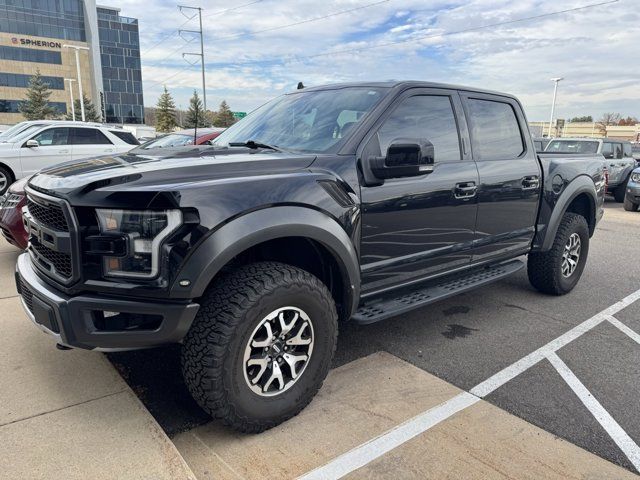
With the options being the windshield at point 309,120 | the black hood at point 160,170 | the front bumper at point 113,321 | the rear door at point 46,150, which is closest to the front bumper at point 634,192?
the windshield at point 309,120

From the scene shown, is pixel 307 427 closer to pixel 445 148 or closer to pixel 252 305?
pixel 252 305

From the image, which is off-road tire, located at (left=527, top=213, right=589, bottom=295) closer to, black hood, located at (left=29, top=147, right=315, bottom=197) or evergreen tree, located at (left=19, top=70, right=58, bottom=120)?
black hood, located at (left=29, top=147, right=315, bottom=197)

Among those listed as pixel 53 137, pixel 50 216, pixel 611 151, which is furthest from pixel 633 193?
pixel 53 137

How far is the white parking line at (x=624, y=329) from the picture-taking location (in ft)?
13.6

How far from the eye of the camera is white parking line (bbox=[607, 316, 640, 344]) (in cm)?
414

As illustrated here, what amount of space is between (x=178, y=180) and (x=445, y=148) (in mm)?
2147

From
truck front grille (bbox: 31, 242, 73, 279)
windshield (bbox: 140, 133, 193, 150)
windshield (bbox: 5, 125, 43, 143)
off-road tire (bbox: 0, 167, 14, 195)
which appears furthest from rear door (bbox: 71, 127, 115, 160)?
truck front grille (bbox: 31, 242, 73, 279)

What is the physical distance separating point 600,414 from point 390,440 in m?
1.36

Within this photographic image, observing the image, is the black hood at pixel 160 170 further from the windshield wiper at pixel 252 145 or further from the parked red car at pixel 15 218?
the parked red car at pixel 15 218

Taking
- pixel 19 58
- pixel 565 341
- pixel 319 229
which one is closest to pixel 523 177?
pixel 565 341

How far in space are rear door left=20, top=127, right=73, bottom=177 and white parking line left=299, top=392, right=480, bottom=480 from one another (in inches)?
391

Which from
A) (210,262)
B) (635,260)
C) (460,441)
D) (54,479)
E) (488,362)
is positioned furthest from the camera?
(635,260)

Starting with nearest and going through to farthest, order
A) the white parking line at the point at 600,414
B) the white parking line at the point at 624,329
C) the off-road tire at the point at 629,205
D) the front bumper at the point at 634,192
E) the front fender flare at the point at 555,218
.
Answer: the white parking line at the point at 600,414 → the white parking line at the point at 624,329 → the front fender flare at the point at 555,218 → the front bumper at the point at 634,192 → the off-road tire at the point at 629,205

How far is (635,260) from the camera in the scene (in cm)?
710
